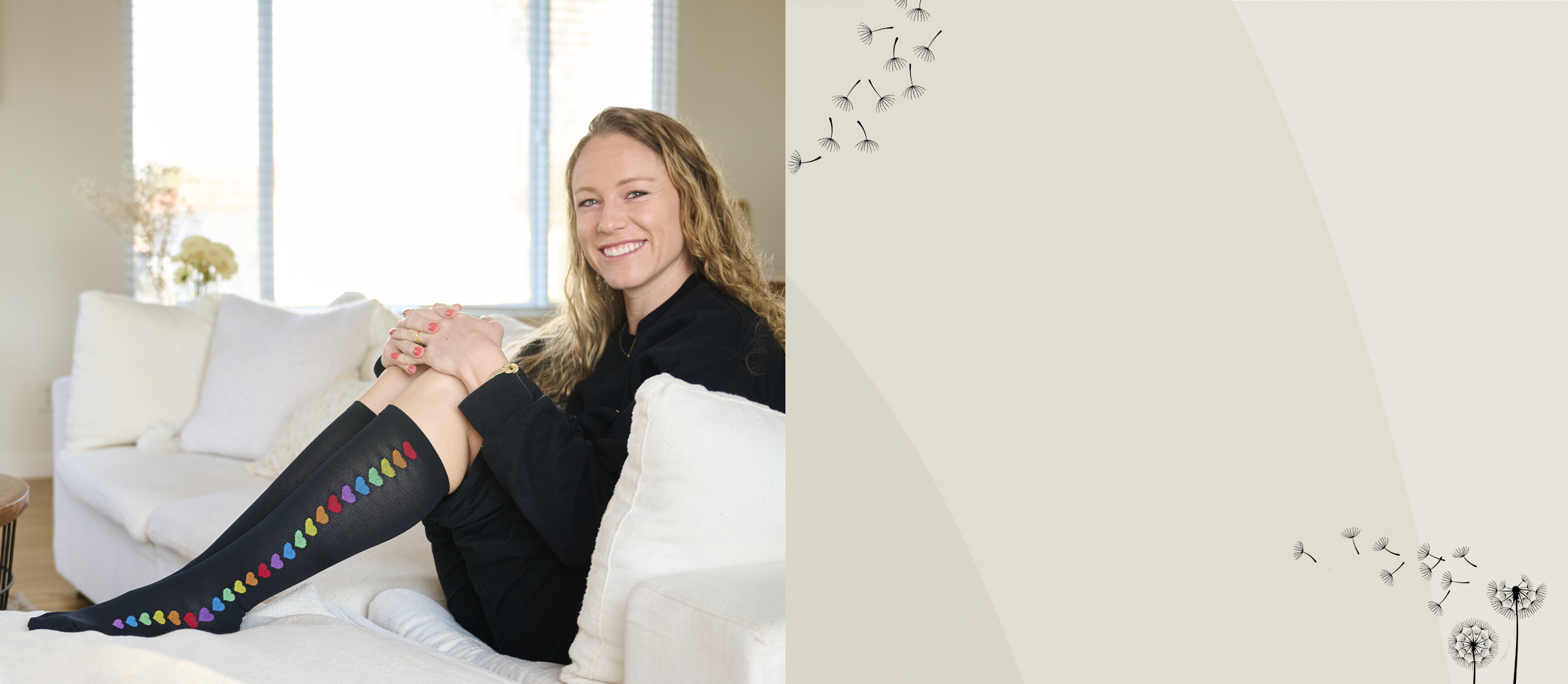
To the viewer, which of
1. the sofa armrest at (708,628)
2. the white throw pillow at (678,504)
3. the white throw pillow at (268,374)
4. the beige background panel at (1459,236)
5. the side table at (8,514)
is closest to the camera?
the beige background panel at (1459,236)

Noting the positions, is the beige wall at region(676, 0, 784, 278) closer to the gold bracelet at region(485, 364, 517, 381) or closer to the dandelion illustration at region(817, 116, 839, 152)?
the gold bracelet at region(485, 364, 517, 381)

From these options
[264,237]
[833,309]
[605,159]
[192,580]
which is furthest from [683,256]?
[264,237]

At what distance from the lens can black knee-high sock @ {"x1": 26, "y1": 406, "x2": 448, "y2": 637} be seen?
1.21 metres

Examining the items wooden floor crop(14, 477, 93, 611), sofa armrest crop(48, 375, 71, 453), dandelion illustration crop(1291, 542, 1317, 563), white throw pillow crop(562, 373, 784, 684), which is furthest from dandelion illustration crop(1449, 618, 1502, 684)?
sofa armrest crop(48, 375, 71, 453)

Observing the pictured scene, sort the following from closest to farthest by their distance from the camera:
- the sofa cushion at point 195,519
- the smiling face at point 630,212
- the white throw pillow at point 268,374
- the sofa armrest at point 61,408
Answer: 1. the smiling face at point 630,212
2. the sofa cushion at point 195,519
3. the white throw pillow at point 268,374
4. the sofa armrest at point 61,408

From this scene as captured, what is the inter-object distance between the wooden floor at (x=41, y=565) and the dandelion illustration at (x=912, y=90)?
215 centimetres

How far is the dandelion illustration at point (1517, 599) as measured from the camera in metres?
→ 0.72

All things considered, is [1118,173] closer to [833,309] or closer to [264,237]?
[833,309]

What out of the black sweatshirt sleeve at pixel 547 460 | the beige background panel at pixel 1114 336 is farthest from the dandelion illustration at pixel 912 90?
the black sweatshirt sleeve at pixel 547 460

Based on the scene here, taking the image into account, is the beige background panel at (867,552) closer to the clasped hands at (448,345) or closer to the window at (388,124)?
the clasped hands at (448,345)

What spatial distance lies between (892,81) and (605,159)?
36.5 inches

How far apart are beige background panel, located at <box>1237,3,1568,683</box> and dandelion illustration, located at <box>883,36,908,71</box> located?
23cm

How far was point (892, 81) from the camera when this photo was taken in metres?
0.78

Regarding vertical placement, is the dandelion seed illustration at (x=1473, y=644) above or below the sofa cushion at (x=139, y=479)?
above
